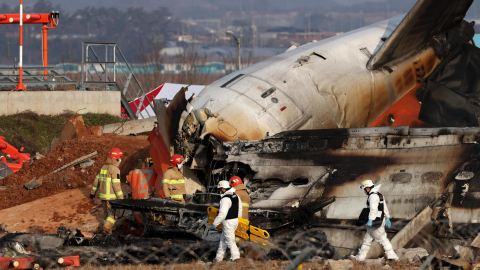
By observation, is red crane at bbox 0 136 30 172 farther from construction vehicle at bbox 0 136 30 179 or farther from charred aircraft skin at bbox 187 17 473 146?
charred aircraft skin at bbox 187 17 473 146

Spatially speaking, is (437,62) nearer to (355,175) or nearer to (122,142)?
(355,175)

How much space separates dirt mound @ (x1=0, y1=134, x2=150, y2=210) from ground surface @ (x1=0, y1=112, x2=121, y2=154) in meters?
6.24

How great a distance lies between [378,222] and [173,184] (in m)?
4.84

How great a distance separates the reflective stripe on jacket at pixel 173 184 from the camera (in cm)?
1392

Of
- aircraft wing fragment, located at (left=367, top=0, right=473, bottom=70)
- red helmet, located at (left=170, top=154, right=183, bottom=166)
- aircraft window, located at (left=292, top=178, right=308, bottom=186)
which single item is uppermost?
aircraft wing fragment, located at (left=367, top=0, right=473, bottom=70)

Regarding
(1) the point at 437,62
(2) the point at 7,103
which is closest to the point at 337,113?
(1) the point at 437,62

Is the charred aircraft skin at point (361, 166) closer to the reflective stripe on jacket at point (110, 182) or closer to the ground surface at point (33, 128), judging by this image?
the reflective stripe on jacket at point (110, 182)

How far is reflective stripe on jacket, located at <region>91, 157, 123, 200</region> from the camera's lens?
1474 centimetres

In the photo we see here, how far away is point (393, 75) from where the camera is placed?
56.7ft

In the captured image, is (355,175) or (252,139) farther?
(252,139)

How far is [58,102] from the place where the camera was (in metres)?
28.9

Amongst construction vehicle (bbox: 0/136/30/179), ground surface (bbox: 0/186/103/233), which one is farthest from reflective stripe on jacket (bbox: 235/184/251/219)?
construction vehicle (bbox: 0/136/30/179)

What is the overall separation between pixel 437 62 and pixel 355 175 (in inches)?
264

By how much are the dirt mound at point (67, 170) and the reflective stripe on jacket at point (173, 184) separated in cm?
523
